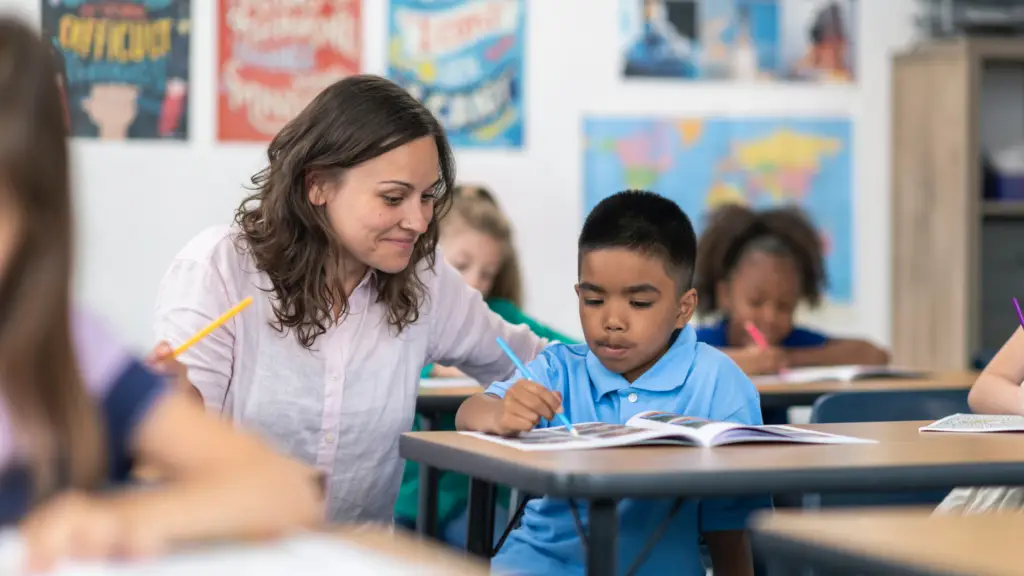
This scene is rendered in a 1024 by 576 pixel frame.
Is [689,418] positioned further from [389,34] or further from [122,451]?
[389,34]

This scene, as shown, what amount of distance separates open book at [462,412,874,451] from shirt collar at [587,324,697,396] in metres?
0.18

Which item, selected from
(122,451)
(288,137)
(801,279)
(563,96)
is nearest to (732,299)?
(801,279)

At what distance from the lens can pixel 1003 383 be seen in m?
2.09

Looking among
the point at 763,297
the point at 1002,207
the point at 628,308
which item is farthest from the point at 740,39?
the point at 628,308

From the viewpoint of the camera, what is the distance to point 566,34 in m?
4.73

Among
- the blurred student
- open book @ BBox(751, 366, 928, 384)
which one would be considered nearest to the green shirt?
the blurred student

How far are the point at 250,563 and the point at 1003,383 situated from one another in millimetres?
1593

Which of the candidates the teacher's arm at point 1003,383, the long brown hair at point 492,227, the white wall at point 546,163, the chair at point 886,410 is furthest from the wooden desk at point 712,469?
the white wall at point 546,163

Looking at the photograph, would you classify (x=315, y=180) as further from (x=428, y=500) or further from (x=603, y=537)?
(x=603, y=537)

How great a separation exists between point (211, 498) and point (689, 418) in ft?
3.38

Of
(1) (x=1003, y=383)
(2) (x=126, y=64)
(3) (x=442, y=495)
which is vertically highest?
(2) (x=126, y=64)

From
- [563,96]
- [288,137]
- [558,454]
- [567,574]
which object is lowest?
[567,574]

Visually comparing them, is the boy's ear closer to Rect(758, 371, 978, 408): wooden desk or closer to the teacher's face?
the teacher's face

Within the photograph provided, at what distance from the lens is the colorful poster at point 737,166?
188 inches
